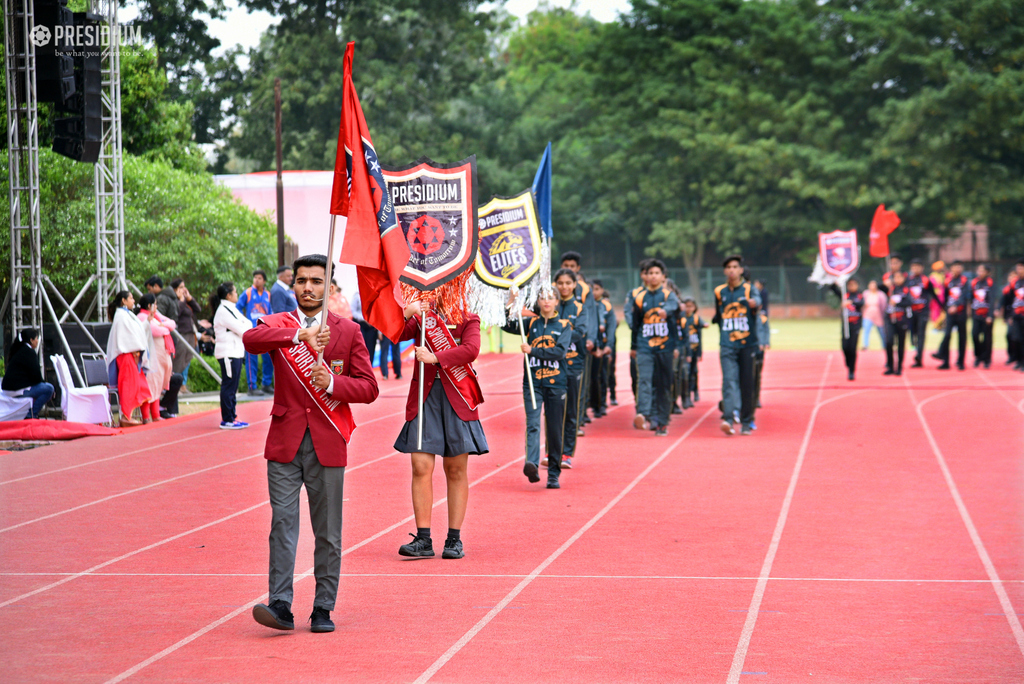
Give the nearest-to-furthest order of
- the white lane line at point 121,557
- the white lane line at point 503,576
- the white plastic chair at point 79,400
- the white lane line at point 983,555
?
the white lane line at point 983,555
the white lane line at point 121,557
the white lane line at point 503,576
the white plastic chair at point 79,400

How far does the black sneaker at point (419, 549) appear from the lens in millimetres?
7398

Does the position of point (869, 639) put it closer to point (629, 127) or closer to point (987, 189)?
point (987, 189)

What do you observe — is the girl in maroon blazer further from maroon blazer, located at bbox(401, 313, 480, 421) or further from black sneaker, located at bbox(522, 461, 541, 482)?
black sneaker, located at bbox(522, 461, 541, 482)

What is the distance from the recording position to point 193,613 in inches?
240

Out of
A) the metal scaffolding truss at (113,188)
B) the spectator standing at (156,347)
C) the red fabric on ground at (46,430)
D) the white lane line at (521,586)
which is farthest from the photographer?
the metal scaffolding truss at (113,188)

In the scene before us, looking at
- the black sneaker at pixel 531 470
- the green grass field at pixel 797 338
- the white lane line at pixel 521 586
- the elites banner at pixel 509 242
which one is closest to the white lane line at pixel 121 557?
the black sneaker at pixel 531 470

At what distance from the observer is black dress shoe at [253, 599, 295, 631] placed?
5.52 metres

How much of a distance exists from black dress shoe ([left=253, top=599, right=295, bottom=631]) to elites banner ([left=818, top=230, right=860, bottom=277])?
1802 cm

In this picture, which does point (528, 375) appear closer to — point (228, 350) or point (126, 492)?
point (126, 492)

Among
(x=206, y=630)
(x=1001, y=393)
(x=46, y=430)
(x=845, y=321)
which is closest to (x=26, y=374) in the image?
(x=46, y=430)

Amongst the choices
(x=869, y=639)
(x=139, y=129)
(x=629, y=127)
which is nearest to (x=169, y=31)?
(x=139, y=129)

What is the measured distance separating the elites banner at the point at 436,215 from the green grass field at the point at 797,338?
57.0ft

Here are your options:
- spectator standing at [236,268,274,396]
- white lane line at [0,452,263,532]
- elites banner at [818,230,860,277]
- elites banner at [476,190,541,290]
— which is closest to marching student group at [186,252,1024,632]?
elites banner at [476,190,541,290]

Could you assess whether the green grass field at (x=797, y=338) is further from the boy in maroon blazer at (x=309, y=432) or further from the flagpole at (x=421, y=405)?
the boy in maroon blazer at (x=309, y=432)
